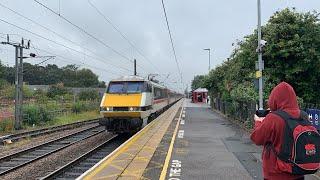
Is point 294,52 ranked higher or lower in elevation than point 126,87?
higher

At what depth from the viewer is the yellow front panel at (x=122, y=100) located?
2090 centimetres

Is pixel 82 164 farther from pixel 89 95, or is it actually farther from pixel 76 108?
pixel 89 95

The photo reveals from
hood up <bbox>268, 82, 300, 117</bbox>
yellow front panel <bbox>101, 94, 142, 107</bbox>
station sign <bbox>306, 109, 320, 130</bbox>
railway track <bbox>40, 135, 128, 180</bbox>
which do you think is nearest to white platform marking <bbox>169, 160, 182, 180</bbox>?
railway track <bbox>40, 135, 128, 180</bbox>

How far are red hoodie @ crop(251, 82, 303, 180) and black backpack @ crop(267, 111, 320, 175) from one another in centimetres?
7

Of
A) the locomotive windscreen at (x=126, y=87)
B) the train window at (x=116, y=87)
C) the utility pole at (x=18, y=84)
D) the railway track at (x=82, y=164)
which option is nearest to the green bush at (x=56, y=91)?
the utility pole at (x=18, y=84)

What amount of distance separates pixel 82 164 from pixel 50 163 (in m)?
1.21

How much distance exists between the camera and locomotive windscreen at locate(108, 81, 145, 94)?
21.8 meters

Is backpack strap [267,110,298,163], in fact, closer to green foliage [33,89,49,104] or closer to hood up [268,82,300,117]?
hood up [268,82,300,117]

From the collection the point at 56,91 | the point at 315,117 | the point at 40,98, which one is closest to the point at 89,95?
the point at 56,91

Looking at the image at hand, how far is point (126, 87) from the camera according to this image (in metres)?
22.1

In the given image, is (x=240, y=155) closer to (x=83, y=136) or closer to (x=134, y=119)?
(x=134, y=119)

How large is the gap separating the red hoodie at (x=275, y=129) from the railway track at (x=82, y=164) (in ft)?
24.7

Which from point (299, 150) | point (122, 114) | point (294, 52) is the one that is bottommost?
point (122, 114)

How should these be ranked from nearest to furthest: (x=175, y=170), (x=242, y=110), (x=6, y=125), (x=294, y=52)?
(x=175, y=170)
(x=294, y=52)
(x=242, y=110)
(x=6, y=125)
